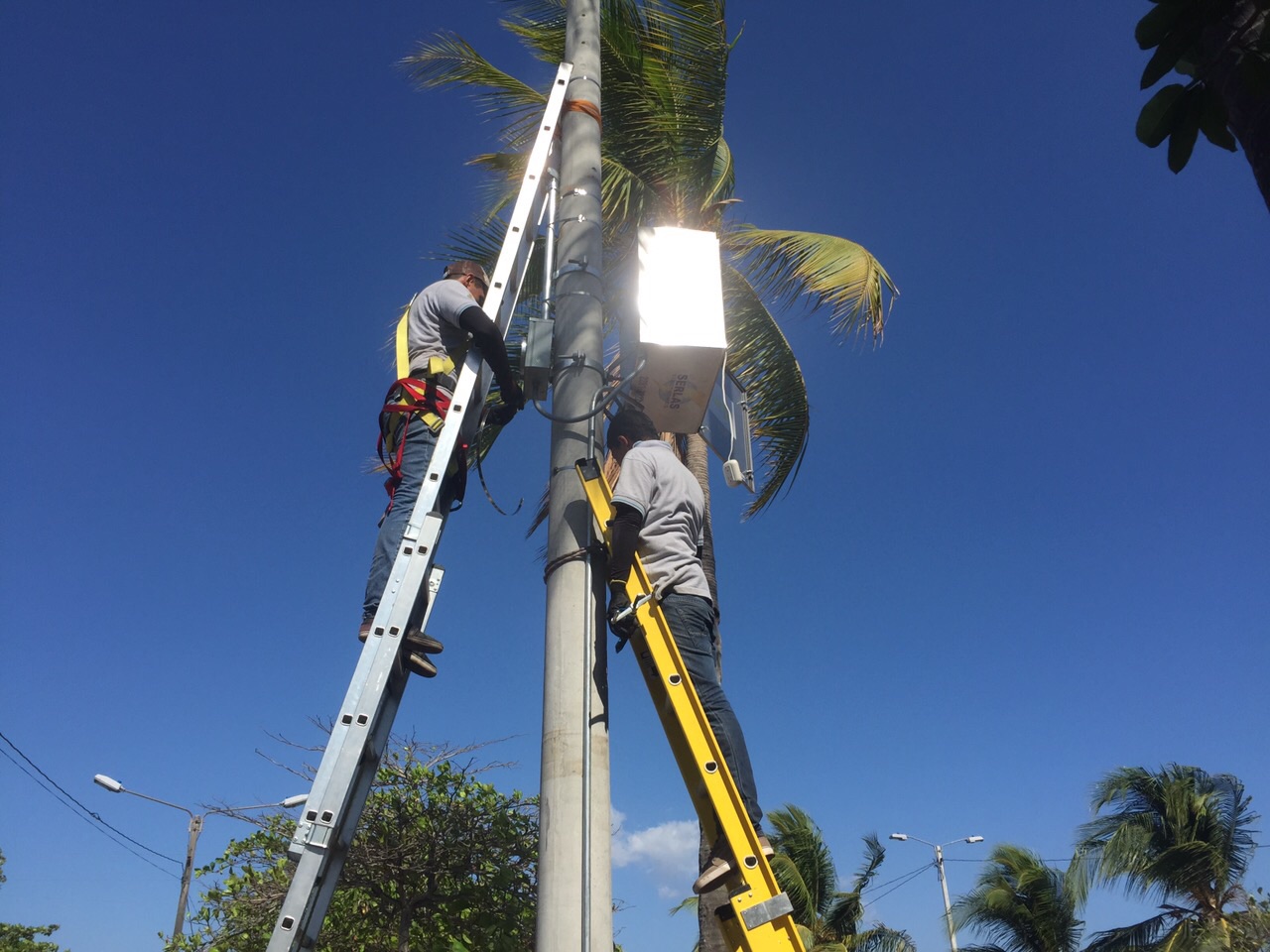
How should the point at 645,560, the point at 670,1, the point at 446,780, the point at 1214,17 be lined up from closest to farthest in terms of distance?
1. the point at 1214,17
2. the point at 645,560
3. the point at 446,780
4. the point at 670,1

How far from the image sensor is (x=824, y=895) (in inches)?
731

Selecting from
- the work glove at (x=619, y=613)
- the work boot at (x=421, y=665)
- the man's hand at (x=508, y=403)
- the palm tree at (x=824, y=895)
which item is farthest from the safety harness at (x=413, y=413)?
the palm tree at (x=824, y=895)

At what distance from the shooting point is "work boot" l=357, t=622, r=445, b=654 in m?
2.88

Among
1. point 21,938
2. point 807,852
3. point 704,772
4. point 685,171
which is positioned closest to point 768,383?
point 685,171

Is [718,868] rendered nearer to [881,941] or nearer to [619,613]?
[619,613]

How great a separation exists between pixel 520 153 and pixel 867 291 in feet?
11.1

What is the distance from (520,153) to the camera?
331 inches

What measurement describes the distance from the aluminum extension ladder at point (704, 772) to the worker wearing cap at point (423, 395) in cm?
62

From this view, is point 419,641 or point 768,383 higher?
point 768,383

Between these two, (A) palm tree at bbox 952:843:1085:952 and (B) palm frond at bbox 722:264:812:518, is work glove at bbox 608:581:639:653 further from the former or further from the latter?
(A) palm tree at bbox 952:843:1085:952

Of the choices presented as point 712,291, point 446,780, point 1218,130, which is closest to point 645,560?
point 712,291

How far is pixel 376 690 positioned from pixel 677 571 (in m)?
1.03

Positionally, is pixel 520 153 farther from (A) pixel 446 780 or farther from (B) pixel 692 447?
(A) pixel 446 780

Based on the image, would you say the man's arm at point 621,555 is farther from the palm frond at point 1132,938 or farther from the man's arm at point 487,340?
the palm frond at point 1132,938
